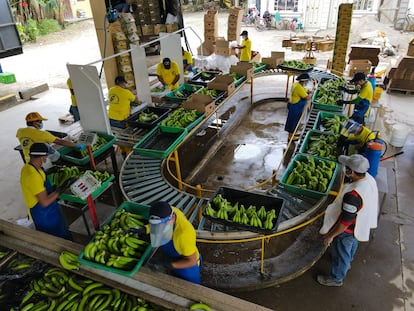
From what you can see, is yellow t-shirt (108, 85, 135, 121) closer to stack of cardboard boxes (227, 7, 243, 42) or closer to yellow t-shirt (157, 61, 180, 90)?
yellow t-shirt (157, 61, 180, 90)

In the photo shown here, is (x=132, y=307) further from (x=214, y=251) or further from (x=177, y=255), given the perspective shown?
(x=214, y=251)

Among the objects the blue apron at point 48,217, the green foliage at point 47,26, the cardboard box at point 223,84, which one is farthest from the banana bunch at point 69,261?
the green foliage at point 47,26

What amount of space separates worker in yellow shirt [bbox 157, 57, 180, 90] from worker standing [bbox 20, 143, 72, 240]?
14.9ft

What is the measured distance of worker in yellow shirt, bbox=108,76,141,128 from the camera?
6.32 m

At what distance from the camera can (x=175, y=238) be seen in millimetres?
3156

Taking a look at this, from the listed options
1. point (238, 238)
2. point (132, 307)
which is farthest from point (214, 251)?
point (132, 307)

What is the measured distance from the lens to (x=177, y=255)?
3.41m

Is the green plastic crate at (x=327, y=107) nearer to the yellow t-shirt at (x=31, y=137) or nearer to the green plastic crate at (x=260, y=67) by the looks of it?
the green plastic crate at (x=260, y=67)

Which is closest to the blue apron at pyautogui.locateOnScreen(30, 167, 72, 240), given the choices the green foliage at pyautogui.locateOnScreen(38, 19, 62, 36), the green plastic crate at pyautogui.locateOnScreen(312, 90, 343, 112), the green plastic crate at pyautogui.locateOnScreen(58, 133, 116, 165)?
the green plastic crate at pyautogui.locateOnScreen(58, 133, 116, 165)

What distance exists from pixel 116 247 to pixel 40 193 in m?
1.42

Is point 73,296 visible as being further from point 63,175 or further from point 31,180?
point 63,175

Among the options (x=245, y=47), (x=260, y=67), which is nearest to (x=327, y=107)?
(x=260, y=67)

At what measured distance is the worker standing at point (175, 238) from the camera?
2906 millimetres

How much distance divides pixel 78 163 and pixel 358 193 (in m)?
4.16
